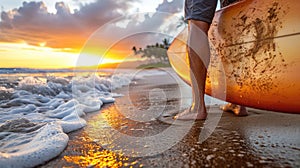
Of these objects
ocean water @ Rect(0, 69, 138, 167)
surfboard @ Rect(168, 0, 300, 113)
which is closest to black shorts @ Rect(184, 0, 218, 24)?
surfboard @ Rect(168, 0, 300, 113)

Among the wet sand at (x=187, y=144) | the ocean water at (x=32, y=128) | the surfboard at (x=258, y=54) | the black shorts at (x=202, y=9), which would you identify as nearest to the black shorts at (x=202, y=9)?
the black shorts at (x=202, y=9)

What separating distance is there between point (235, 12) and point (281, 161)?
130cm

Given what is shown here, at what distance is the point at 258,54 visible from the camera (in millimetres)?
1606

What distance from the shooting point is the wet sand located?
A: 984mm

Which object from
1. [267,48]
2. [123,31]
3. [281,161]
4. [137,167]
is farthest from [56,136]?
[123,31]

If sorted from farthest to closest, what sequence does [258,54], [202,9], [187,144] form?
[202,9]
[258,54]
[187,144]

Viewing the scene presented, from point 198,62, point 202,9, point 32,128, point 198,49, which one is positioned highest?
→ point 202,9

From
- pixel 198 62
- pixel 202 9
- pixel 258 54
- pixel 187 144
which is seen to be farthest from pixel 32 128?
pixel 258 54

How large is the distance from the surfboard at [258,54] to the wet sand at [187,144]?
0.70 ft

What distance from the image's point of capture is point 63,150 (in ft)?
3.97

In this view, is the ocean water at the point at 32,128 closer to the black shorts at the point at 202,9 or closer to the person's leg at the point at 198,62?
the person's leg at the point at 198,62

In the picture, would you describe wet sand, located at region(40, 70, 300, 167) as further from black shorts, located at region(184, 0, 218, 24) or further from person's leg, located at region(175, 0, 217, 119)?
black shorts, located at region(184, 0, 218, 24)

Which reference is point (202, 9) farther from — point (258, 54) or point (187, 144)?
point (187, 144)

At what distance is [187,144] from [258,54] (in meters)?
0.91
